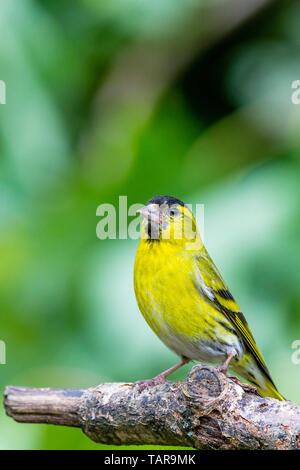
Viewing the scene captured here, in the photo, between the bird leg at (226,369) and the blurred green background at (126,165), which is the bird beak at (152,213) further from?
the blurred green background at (126,165)

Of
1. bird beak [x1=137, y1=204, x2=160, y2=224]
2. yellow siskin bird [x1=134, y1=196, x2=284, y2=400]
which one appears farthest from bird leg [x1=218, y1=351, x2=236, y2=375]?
bird beak [x1=137, y1=204, x2=160, y2=224]

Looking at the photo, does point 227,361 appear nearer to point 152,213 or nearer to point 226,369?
point 226,369

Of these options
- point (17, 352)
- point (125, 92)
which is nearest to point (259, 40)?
point (125, 92)

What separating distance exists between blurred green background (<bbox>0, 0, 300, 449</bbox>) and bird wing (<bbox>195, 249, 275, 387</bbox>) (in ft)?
2.29

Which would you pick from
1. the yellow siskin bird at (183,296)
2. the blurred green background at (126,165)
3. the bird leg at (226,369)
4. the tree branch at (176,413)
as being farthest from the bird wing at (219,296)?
the blurred green background at (126,165)

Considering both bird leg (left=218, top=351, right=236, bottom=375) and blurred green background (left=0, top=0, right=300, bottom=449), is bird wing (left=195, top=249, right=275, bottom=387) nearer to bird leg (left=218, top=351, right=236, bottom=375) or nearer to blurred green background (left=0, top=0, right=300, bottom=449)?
bird leg (left=218, top=351, right=236, bottom=375)

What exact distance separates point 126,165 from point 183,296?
1.72 meters

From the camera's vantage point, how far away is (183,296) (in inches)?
110

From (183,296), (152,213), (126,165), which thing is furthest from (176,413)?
(126,165)

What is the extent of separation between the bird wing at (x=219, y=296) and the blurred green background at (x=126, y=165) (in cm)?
70

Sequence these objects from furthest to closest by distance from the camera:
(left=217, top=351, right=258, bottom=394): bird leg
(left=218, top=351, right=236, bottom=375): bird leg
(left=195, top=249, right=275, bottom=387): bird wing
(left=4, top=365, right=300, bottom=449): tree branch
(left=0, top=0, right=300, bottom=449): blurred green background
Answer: (left=0, top=0, right=300, bottom=449): blurred green background
(left=195, top=249, right=275, bottom=387): bird wing
(left=218, top=351, right=236, bottom=375): bird leg
(left=217, top=351, right=258, bottom=394): bird leg
(left=4, top=365, right=300, bottom=449): tree branch

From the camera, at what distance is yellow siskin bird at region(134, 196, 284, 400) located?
277 centimetres

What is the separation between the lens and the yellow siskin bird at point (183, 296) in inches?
109

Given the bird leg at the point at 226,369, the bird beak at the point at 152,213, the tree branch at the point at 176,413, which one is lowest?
the tree branch at the point at 176,413
